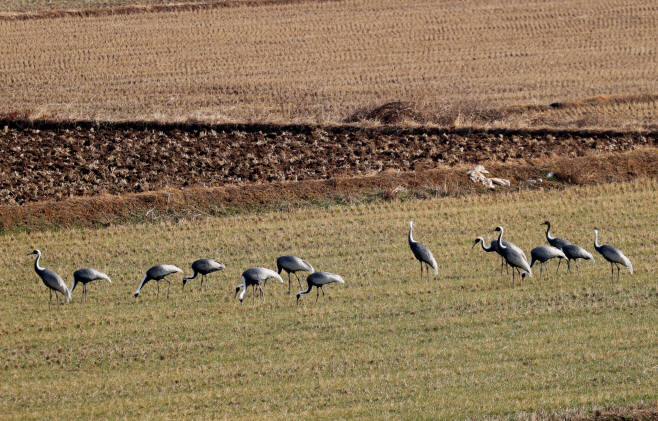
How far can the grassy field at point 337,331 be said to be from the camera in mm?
13281

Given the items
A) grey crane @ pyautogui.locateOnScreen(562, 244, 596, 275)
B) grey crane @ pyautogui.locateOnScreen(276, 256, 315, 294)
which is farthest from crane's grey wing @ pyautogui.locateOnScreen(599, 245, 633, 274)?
grey crane @ pyautogui.locateOnScreen(276, 256, 315, 294)

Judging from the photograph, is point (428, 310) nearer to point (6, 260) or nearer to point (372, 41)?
point (6, 260)

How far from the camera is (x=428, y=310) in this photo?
17.7 m

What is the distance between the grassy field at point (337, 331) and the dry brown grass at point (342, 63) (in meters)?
13.7

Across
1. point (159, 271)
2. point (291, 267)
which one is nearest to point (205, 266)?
point (159, 271)

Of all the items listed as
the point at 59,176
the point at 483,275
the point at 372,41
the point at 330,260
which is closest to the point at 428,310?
the point at 483,275

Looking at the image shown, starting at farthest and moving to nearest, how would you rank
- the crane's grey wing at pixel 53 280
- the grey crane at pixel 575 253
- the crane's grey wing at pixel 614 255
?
the grey crane at pixel 575 253 < the crane's grey wing at pixel 614 255 < the crane's grey wing at pixel 53 280

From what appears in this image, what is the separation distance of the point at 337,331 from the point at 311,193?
12740 mm

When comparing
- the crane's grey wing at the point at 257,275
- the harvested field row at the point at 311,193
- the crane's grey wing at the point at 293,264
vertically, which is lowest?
the harvested field row at the point at 311,193

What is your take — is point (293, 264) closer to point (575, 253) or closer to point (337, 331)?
point (337, 331)

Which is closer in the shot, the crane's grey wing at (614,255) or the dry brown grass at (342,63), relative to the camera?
the crane's grey wing at (614,255)

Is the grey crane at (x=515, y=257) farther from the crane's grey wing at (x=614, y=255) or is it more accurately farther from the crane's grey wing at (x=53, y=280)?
the crane's grey wing at (x=53, y=280)

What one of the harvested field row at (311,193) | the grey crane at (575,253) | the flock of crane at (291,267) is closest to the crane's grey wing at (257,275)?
the flock of crane at (291,267)

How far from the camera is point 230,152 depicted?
33.3 m
